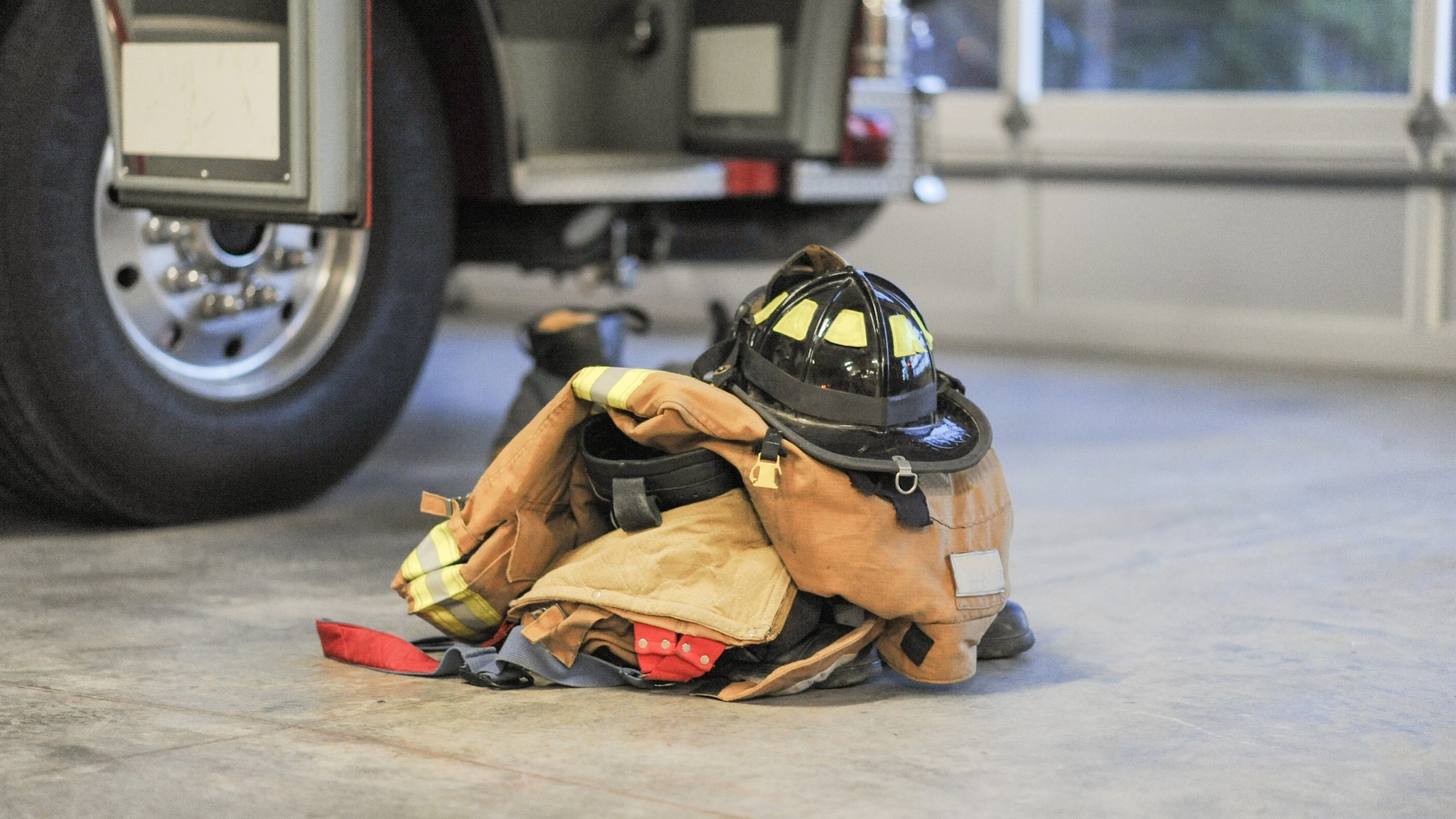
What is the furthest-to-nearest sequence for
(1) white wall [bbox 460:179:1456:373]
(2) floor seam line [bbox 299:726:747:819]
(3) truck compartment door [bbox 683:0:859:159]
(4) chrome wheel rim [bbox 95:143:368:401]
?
(1) white wall [bbox 460:179:1456:373] < (3) truck compartment door [bbox 683:0:859:159] < (4) chrome wheel rim [bbox 95:143:368:401] < (2) floor seam line [bbox 299:726:747:819]

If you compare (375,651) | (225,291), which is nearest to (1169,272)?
(225,291)

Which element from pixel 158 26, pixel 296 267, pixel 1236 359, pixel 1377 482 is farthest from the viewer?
pixel 1236 359

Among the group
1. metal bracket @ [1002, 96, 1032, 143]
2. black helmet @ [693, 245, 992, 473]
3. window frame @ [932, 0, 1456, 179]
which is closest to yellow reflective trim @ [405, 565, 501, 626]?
black helmet @ [693, 245, 992, 473]

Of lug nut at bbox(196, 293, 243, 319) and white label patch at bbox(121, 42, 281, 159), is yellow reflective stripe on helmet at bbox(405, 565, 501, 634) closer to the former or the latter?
white label patch at bbox(121, 42, 281, 159)

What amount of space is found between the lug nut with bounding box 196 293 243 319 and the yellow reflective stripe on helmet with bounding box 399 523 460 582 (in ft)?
3.52

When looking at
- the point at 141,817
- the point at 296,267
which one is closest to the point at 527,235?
the point at 296,267

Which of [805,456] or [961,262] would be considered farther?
[961,262]

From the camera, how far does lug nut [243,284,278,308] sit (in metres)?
3.54

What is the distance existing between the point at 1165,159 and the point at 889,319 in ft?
14.1

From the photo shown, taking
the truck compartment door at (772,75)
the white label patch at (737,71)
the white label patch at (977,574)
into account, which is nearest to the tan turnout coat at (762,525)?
the white label patch at (977,574)

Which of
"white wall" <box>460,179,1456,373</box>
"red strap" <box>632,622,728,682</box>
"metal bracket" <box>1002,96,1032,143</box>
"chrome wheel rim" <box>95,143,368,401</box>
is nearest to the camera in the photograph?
"red strap" <box>632,622,728,682</box>

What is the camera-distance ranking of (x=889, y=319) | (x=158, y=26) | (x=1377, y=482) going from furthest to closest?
(x=1377, y=482), (x=158, y=26), (x=889, y=319)

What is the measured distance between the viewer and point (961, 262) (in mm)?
7082

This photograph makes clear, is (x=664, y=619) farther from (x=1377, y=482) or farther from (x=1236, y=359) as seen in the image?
(x=1236, y=359)
